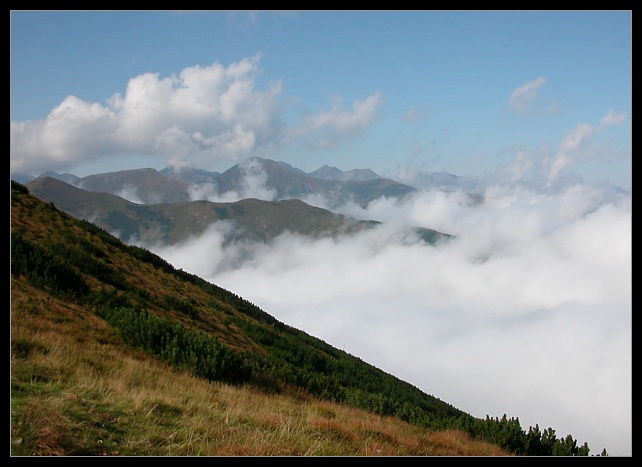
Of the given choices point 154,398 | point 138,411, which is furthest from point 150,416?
point 154,398

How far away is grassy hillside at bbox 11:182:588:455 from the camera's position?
4.93 m

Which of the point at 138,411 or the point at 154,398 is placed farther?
the point at 154,398

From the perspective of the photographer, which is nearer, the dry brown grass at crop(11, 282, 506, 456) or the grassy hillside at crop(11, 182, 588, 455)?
the dry brown grass at crop(11, 282, 506, 456)

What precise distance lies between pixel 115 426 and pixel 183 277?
898 inches

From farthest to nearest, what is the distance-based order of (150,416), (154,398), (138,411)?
(154,398) < (138,411) < (150,416)

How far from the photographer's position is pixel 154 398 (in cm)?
629

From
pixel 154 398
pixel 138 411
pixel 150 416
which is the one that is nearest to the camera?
pixel 150 416

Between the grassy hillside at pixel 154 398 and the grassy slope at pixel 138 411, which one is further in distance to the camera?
the grassy hillside at pixel 154 398

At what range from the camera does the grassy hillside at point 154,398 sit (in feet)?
16.2

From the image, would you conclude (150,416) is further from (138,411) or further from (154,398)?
(154,398)
